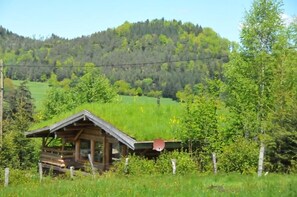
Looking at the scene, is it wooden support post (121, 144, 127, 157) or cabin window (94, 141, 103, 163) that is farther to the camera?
cabin window (94, 141, 103, 163)

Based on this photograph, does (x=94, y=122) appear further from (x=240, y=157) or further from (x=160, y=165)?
(x=240, y=157)

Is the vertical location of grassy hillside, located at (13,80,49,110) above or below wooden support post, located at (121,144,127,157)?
above

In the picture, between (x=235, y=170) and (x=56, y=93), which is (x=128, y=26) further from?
(x=235, y=170)

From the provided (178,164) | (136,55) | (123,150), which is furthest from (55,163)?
(136,55)

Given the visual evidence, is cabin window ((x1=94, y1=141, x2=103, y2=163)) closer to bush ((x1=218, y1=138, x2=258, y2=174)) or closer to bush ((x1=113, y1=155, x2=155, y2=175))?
bush ((x1=113, y1=155, x2=155, y2=175))

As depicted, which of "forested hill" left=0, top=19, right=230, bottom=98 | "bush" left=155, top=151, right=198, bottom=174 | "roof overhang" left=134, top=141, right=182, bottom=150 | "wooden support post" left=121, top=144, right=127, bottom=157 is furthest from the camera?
"forested hill" left=0, top=19, right=230, bottom=98

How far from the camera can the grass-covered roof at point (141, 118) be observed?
22.3 meters

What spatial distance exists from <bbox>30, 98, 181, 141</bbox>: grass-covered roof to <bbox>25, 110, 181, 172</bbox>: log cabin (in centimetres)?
40

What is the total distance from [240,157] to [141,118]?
263 inches

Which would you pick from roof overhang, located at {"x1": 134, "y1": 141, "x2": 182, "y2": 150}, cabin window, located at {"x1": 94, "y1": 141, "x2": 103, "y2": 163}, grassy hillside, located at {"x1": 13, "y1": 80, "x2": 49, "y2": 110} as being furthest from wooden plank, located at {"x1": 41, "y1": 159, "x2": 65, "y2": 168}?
grassy hillside, located at {"x1": 13, "y1": 80, "x2": 49, "y2": 110}

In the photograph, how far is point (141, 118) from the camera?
24500 mm

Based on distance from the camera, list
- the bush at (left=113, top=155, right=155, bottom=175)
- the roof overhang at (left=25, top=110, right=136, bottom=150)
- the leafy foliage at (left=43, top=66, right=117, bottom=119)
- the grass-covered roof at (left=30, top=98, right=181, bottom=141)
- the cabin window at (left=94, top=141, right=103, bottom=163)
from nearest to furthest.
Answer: the bush at (left=113, top=155, right=155, bottom=175), the roof overhang at (left=25, top=110, right=136, bottom=150), the grass-covered roof at (left=30, top=98, right=181, bottom=141), the cabin window at (left=94, top=141, right=103, bottom=163), the leafy foliage at (left=43, top=66, right=117, bottom=119)

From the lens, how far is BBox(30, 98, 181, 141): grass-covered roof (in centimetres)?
2228

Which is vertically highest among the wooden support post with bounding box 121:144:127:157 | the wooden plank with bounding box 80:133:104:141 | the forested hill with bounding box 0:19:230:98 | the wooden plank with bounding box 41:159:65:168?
the forested hill with bounding box 0:19:230:98
